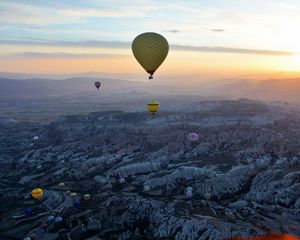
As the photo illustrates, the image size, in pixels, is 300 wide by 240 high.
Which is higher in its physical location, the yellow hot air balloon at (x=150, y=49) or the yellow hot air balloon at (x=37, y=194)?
the yellow hot air balloon at (x=150, y=49)

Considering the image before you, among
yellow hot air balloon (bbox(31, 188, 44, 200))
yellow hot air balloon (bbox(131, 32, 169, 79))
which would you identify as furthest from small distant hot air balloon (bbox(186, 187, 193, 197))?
yellow hot air balloon (bbox(31, 188, 44, 200))

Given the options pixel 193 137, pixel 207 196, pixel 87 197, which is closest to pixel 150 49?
pixel 207 196

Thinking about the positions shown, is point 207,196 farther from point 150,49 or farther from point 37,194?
point 37,194

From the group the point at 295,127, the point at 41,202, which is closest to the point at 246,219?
the point at 41,202

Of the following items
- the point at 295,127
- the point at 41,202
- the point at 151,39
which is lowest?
the point at 41,202

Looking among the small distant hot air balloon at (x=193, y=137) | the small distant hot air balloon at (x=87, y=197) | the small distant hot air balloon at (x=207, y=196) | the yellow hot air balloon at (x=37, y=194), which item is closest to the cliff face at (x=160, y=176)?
the small distant hot air balloon at (x=207, y=196)

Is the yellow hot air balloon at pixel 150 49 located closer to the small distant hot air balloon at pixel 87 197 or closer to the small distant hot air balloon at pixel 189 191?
the small distant hot air balloon at pixel 189 191

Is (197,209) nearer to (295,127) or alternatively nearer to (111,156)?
(111,156)
